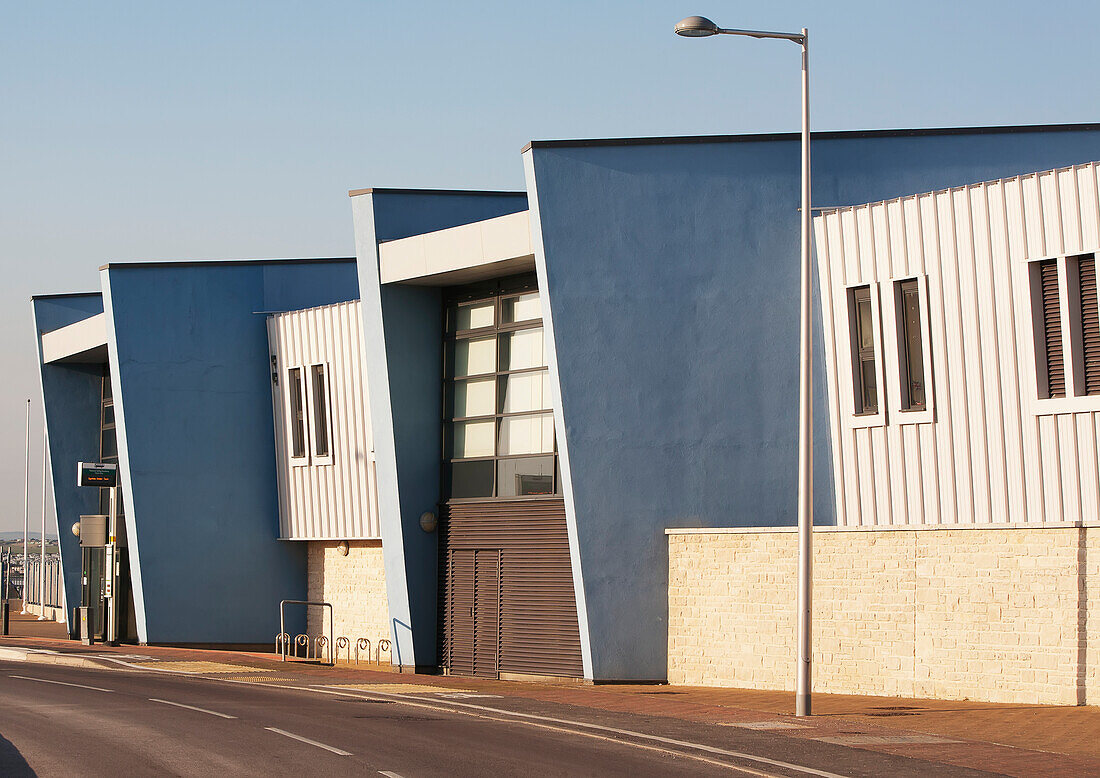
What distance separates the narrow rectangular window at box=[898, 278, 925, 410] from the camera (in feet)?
75.2

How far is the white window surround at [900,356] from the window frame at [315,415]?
15.2 metres

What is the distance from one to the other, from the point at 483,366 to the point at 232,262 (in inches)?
399

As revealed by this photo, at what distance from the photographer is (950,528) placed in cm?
1988

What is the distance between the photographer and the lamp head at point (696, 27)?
1788 centimetres

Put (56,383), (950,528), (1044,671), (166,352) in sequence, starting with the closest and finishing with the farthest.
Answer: (1044,671) → (950,528) → (166,352) → (56,383)

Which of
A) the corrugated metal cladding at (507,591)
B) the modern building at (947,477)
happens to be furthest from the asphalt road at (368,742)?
the corrugated metal cladding at (507,591)

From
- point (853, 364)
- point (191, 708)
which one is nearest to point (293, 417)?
point (853, 364)

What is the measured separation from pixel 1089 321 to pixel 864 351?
416cm

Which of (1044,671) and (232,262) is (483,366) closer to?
(232,262)

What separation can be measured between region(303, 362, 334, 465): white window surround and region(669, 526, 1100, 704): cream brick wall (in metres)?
12.3

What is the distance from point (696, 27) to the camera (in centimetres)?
1786

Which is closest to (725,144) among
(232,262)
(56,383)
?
(232,262)

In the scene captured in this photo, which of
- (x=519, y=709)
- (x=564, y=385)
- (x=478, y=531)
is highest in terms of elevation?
(x=564, y=385)

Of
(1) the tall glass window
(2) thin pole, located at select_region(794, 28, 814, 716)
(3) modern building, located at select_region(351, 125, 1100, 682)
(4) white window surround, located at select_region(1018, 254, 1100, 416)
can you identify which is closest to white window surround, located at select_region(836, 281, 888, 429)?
(3) modern building, located at select_region(351, 125, 1100, 682)
